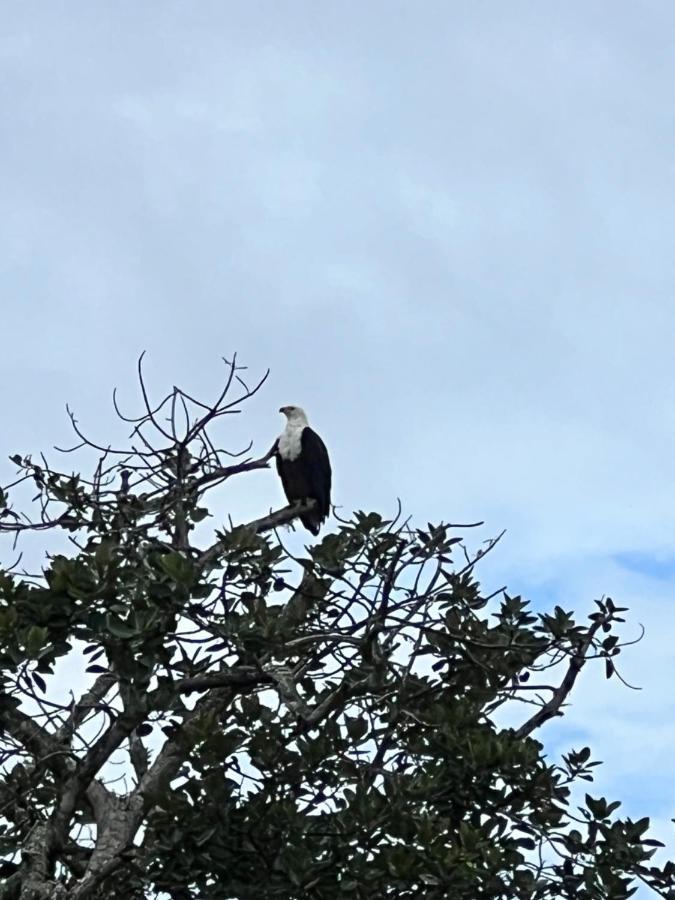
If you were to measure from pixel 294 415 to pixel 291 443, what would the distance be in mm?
511

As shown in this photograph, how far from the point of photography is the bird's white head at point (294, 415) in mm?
10648

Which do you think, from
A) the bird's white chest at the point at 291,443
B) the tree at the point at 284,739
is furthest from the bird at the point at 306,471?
the tree at the point at 284,739

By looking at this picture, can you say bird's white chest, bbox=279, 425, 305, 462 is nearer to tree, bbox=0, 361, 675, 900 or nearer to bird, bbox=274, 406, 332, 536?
bird, bbox=274, 406, 332, 536

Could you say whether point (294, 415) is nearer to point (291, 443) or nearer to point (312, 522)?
point (291, 443)

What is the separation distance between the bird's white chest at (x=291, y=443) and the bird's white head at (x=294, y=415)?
0.06m

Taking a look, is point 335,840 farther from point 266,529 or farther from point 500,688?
point 266,529

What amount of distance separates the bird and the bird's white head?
155 mm

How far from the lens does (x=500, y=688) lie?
6.33 m

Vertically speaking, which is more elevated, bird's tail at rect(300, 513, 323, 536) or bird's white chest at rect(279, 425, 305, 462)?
bird's white chest at rect(279, 425, 305, 462)

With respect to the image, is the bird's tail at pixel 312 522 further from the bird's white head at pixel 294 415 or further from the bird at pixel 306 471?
the bird's white head at pixel 294 415

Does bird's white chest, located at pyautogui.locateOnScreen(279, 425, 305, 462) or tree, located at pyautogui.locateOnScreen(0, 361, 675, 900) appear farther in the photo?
bird's white chest, located at pyautogui.locateOnScreen(279, 425, 305, 462)

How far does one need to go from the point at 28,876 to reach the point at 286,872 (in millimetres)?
1202

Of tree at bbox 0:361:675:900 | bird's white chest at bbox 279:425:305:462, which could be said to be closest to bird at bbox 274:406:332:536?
bird's white chest at bbox 279:425:305:462

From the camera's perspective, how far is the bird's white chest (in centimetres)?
1024
